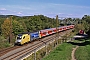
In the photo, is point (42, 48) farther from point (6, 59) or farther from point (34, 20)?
point (34, 20)

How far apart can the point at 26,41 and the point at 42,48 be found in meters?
12.1

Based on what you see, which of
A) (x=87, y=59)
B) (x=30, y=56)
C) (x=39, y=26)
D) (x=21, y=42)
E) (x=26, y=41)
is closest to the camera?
(x=30, y=56)

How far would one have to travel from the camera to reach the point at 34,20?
108m

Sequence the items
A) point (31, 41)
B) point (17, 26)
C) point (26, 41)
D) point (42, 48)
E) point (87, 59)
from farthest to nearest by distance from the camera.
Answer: point (17, 26) < point (31, 41) < point (26, 41) < point (42, 48) < point (87, 59)

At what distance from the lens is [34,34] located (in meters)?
55.1

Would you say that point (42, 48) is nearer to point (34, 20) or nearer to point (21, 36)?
point (21, 36)

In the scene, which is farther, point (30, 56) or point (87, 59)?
point (87, 59)

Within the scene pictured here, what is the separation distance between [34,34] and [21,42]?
1041 cm

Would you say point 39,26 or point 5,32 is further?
point 39,26

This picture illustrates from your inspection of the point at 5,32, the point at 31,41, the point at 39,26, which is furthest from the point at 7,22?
the point at 31,41

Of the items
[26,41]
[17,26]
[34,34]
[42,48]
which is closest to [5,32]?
[17,26]

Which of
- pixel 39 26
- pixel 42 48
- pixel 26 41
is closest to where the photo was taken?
pixel 42 48

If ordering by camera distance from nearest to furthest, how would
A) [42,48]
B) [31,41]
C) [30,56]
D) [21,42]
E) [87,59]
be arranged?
1. [30,56]
2. [87,59]
3. [42,48]
4. [21,42]
5. [31,41]

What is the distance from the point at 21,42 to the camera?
45031 millimetres
